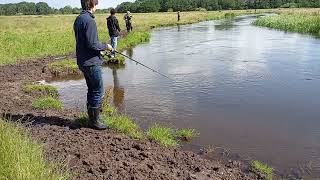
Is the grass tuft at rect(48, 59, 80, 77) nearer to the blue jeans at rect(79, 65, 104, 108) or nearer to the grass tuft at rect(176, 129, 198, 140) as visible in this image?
the grass tuft at rect(176, 129, 198, 140)

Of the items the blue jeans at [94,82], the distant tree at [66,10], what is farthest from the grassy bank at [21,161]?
the distant tree at [66,10]

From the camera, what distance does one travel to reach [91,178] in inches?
228

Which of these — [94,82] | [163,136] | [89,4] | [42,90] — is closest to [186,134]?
[163,136]

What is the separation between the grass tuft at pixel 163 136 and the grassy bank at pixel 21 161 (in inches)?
106

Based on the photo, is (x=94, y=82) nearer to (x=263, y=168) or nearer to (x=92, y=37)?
(x=92, y=37)

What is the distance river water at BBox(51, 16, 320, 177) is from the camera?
8273 mm

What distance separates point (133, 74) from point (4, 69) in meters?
4.90

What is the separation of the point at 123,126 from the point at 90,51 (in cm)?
179

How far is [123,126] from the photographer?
27.8 ft

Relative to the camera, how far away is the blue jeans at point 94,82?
7551mm

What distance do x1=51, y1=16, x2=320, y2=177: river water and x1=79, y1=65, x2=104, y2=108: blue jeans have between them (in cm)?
189

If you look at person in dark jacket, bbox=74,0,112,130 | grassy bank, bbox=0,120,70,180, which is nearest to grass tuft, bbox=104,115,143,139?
person in dark jacket, bbox=74,0,112,130

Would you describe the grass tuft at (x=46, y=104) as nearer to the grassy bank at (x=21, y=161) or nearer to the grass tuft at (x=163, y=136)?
the grass tuft at (x=163, y=136)

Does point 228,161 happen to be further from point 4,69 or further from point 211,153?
point 4,69
